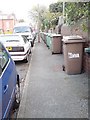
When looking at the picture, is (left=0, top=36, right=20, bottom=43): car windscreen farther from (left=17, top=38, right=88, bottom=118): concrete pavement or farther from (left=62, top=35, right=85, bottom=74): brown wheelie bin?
(left=62, top=35, right=85, bottom=74): brown wheelie bin

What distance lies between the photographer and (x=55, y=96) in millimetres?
6539

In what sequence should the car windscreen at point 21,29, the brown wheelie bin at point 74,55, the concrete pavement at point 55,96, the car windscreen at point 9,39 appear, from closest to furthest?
the concrete pavement at point 55,96 → the brown wheelie bin at point 74,55 → the car windscreen at point 9,39 → the car windscreen at point 21,29

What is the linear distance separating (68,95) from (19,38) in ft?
23.1

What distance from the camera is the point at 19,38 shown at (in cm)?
1306

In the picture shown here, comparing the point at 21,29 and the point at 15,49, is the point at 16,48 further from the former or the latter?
the point at 21,29

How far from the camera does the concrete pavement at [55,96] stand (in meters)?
5.39

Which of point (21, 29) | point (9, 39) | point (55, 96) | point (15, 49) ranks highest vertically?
point (21, 29)

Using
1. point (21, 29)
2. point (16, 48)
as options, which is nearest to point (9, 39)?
point (16, 48)

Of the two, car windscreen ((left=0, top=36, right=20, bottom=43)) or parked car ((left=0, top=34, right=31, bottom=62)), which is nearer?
parked car ((left=0, top=34, right=31, bottom=62))

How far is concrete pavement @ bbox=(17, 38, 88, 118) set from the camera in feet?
17.7

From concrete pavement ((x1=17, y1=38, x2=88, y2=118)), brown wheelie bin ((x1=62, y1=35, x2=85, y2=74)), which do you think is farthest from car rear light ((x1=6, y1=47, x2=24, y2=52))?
brown wheelie bin ((x1=62, y1=35, x2=85, y2=74))

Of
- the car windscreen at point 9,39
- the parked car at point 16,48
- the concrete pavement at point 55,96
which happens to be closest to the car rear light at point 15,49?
the parked car at point 16,48

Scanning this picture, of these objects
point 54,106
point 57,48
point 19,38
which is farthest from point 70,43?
point 57,48

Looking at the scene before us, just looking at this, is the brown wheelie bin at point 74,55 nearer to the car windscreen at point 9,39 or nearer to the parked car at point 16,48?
the parked car at point 16,48
